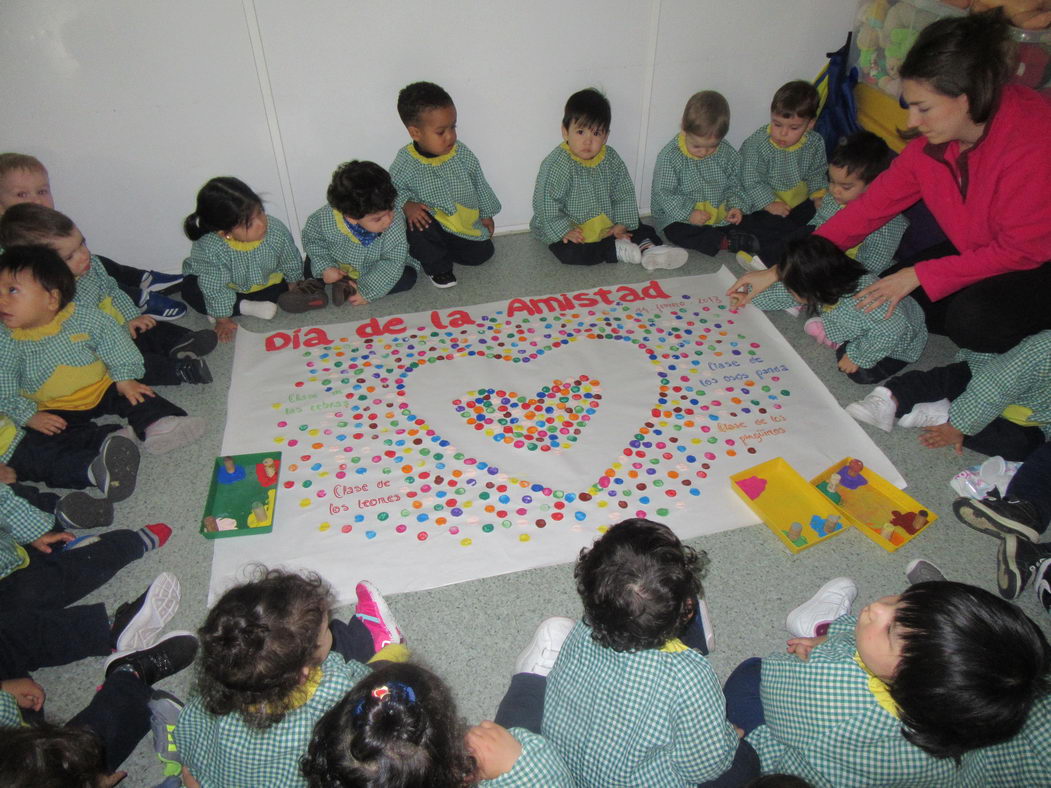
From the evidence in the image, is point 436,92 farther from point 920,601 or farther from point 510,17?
point 920,601

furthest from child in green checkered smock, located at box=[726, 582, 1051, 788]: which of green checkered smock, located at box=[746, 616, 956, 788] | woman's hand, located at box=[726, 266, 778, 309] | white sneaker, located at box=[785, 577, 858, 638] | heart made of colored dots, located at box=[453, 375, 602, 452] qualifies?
woman's hand, located at box=[726, 266, 778, 309]

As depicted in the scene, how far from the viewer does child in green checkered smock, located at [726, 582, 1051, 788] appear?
80cm

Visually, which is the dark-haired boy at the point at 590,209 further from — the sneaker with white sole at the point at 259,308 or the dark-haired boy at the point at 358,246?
the sneaker with white sole at the point at 259,308

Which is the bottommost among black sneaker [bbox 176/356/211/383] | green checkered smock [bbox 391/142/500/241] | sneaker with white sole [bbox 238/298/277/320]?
black sneaker [bbox 176/356/211/383]

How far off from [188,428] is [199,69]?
1114 millimetres

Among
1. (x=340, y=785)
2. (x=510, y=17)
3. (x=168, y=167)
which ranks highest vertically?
(x=510, y=17)

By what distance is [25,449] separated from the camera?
1553mm

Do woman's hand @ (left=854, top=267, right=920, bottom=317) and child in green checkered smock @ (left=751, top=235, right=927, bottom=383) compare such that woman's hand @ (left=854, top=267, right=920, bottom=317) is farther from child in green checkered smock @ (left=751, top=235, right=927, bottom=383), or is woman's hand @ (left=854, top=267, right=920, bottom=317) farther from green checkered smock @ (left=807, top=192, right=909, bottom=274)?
green checkered smock @ (left=807, top=192, right=909, bottom=274)

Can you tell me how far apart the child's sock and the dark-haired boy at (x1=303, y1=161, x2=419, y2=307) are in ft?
3.03

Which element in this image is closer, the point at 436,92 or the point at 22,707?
the point at 22,707

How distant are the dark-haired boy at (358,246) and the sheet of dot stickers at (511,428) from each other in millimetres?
158

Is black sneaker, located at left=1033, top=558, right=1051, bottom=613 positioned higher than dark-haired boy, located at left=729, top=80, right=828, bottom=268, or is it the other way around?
dark-haired boy, located at left=729, top=80, right=828, bottom=268

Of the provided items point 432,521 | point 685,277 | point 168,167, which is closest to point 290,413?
point 432,521

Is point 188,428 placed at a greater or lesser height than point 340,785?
lesser
